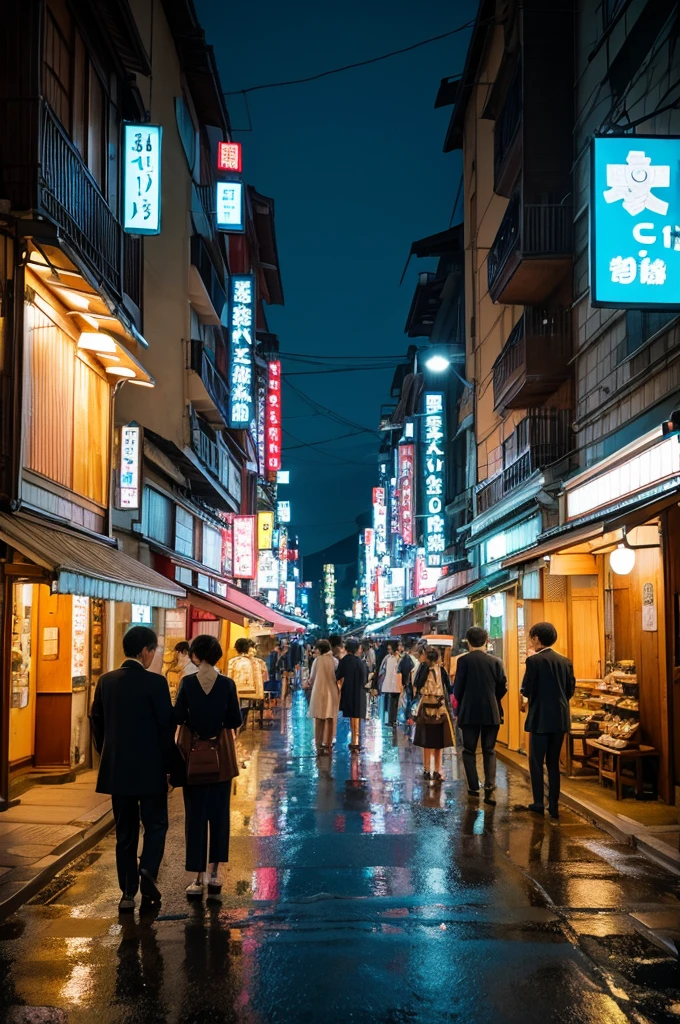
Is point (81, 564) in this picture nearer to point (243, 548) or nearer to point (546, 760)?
point (546, 760)

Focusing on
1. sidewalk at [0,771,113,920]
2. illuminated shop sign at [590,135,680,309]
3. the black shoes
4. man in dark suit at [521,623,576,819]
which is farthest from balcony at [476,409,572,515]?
the black shoes

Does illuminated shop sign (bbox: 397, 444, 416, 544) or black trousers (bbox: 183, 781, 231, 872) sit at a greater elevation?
illuminated shop sign (bbox: 397, 444, 416, 544)

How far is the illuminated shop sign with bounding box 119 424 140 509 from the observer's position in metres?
17.9

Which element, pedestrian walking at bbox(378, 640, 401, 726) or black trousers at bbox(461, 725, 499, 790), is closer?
black trousers at bbox(461, 725, 499, 790)

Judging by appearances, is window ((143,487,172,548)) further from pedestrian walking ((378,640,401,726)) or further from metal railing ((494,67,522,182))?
metal railing ((494,67,522,182))

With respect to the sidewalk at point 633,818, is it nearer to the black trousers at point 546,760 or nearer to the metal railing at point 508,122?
the black trousers at point 546,760

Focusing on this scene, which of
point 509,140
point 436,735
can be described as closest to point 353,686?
point 436,735

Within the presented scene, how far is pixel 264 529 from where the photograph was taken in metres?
46.0

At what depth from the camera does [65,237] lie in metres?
11.5

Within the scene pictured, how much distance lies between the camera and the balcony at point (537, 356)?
19312 mm

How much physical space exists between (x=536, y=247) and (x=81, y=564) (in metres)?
11.2

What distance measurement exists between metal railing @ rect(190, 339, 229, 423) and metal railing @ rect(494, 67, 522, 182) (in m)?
8.35

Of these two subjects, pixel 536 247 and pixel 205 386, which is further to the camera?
pixel 205 386

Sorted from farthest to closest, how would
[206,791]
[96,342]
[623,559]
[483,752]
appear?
1. [96,342]
2. [483,752]
3. [623,559]
4. [206,791]
